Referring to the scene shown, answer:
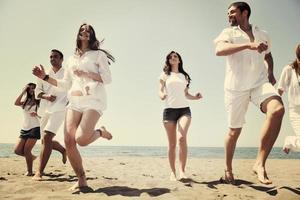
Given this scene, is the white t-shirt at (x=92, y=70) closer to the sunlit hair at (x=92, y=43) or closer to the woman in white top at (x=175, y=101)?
the sunlit hair at (x=92, y=43)

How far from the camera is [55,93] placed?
4.98 meters

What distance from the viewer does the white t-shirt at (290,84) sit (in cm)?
375

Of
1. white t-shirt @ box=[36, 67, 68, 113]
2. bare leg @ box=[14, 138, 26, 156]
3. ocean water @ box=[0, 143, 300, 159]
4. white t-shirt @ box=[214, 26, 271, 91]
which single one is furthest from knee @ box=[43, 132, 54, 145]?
ocean water @ box=[0, 143, 300, 159]

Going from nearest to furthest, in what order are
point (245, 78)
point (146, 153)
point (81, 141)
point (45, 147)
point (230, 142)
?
point (245, 78), point (81, 141), point (230, 142), point (45, 147), point (146, 153)

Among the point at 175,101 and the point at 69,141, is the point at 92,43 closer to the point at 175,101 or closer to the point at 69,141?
the point at 69,141

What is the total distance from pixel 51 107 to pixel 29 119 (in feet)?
3.27

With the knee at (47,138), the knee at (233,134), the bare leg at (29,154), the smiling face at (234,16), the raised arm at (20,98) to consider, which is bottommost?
the bare leg at (29,154)

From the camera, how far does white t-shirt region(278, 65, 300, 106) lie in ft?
12.3

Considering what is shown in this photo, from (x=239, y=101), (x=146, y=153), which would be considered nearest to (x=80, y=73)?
(x=239, y=101)

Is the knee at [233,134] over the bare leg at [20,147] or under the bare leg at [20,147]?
over

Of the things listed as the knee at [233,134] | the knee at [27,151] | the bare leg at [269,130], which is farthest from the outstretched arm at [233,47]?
the knee at [27,151]

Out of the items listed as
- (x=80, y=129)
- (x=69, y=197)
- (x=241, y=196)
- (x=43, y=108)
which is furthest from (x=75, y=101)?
(x=241, y=196)

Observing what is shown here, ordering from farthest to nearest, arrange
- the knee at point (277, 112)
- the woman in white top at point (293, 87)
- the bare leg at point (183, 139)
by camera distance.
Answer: the bare leg at point (183, 139)
the woman in white top at point (293, 87)
the knee at point (277, 112)

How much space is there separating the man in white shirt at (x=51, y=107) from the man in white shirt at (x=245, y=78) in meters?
2.63
